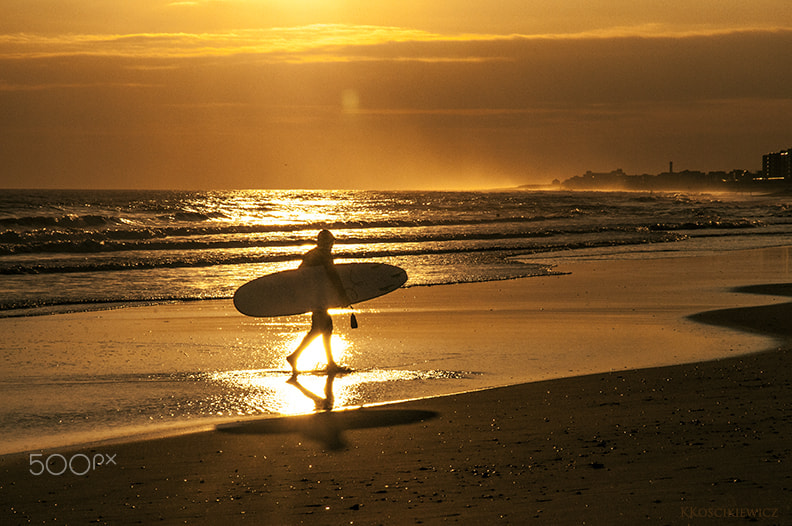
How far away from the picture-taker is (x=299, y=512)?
17.0 ft

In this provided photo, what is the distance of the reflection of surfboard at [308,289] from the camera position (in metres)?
10.8

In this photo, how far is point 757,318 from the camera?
13.6 metres

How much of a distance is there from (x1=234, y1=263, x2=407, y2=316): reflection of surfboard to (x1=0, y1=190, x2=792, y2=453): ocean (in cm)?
95

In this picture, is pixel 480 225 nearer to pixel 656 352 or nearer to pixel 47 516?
pixel 656 352

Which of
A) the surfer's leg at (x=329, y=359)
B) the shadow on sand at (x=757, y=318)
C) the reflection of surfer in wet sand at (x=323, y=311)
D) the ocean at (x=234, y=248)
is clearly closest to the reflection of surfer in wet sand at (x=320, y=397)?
the surfer's leg at (x=329, y=359)

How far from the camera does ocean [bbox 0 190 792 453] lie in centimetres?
832

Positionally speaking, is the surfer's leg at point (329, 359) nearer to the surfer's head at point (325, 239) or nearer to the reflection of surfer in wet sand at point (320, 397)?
the reflection of surfer in wet sand at point (320, 397)

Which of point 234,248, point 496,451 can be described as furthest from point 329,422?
point 234,248

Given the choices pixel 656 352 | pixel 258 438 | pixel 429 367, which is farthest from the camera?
pixel 656 352

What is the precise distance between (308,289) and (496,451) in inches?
200

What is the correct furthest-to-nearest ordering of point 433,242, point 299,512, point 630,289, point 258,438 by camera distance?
point 433,242, point 630,289, point 258,438, point 299,512

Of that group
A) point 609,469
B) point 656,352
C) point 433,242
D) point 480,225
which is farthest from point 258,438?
point 480,225

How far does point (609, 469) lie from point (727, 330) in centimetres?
769

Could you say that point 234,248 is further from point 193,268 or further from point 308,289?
point 308,289
